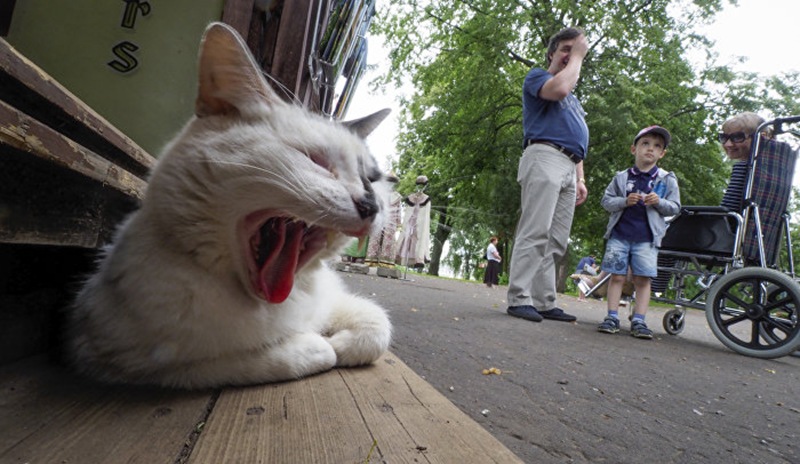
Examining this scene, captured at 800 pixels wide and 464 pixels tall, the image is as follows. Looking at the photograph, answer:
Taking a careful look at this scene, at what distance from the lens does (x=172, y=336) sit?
3.77ft

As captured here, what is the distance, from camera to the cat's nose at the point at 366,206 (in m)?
1.21

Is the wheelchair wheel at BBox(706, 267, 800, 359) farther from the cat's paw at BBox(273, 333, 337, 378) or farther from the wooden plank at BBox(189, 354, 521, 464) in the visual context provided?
the cat's paw at BBox(273, 333, 337, 378)

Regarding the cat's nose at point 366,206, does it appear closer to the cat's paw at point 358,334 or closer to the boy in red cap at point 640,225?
the cat's paw at point 358,334

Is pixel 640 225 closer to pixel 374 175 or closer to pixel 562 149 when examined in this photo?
pixel 562 149

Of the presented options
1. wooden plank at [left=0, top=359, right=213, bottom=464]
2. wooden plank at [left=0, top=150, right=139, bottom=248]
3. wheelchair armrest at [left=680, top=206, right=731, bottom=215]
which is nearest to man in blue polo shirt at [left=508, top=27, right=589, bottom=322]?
wheelchair armrest at [left=680, top=206, right=731, bottom=215]

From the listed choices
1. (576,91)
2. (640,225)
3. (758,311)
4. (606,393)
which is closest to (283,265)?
(606,393)

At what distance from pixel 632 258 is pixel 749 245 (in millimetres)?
1260

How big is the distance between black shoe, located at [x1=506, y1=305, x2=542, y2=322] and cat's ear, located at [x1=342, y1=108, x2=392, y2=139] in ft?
10.3

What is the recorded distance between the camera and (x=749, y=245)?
14.8ft

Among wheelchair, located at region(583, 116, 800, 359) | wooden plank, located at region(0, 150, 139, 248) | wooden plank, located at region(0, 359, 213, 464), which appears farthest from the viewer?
wheelchair, located at region(583, 116, 800, 359)

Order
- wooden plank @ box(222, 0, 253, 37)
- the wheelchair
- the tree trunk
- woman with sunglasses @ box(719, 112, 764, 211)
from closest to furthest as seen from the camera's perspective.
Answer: wooden plank @ box(222, 0, 253, 37) < the wheelchair < woman with sunglasses @ box(719, 112, 764, 211) < the tree trunk

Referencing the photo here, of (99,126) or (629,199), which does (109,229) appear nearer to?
(99,126)

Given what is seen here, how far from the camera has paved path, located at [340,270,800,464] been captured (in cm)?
151

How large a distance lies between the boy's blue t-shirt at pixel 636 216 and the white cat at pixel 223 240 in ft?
12.3
